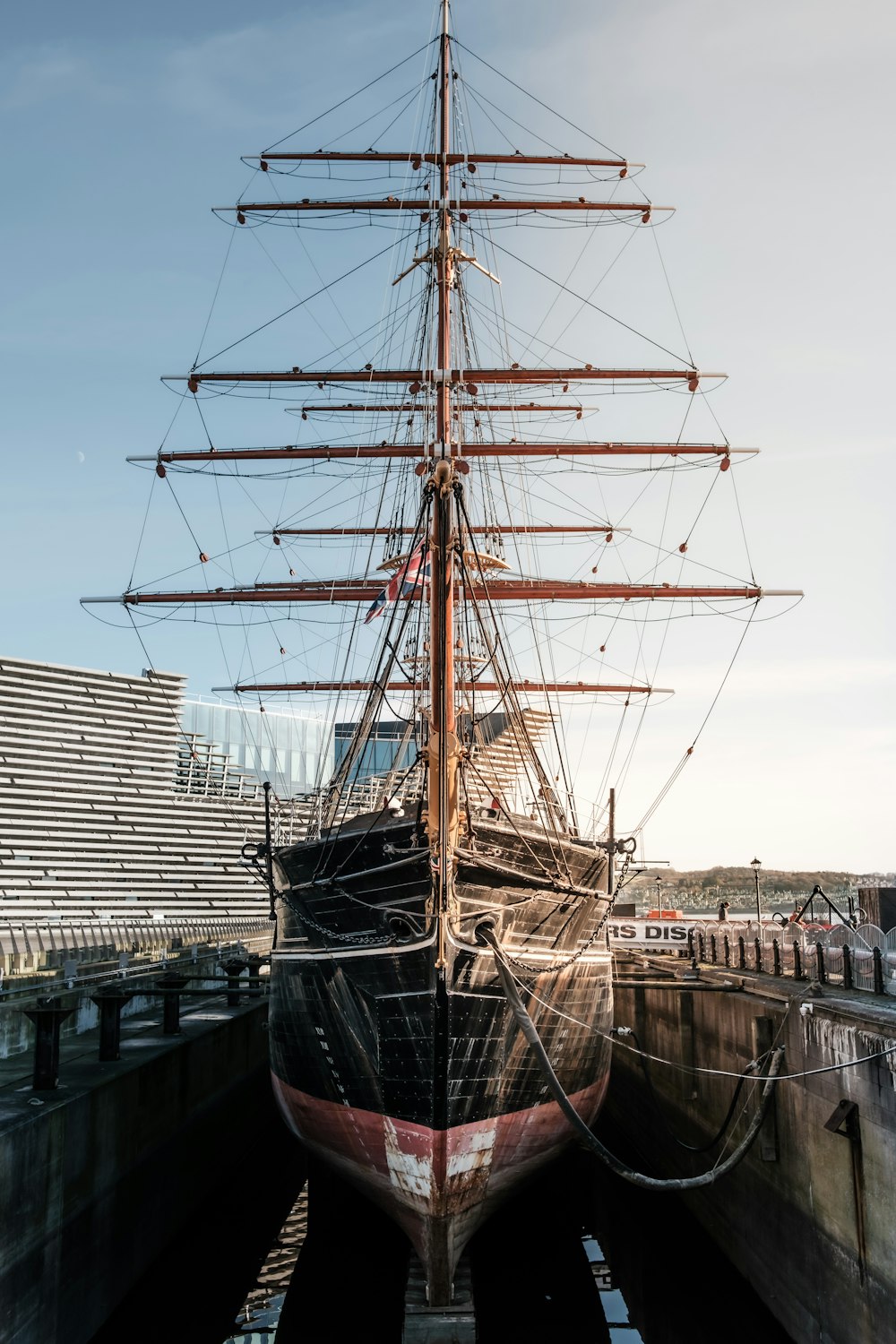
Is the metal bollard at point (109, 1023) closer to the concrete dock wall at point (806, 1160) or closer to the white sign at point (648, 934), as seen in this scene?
the concrete dock wall at point (806, 1160)

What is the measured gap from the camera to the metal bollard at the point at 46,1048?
10633 mm

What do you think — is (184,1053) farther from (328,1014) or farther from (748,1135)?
(748,1135)

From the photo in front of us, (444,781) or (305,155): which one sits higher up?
(305,155)

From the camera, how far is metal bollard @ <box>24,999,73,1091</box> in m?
10.6

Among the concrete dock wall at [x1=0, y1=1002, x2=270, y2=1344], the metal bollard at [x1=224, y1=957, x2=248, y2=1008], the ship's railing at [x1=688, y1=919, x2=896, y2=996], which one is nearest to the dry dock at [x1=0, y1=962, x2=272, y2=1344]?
the concrete dock wall at [x1=0, y1=1002, x2=270, y2=1344]

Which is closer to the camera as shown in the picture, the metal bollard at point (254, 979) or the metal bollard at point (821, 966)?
the metal bollard at point (821, 966)

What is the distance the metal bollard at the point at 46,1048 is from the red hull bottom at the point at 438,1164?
324cm

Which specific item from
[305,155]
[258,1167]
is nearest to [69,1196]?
[258,1167]

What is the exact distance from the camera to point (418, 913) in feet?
34.8

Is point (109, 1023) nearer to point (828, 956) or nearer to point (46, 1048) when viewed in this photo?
point (46, 1048)

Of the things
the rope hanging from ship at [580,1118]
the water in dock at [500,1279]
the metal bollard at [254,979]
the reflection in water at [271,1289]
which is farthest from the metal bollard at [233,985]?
the rope hanging from ship at [580,1118]

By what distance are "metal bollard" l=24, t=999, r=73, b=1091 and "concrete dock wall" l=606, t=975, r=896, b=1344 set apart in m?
7.74

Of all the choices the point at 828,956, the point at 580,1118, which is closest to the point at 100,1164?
the point at 580,1118

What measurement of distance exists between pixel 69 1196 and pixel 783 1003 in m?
8.13
